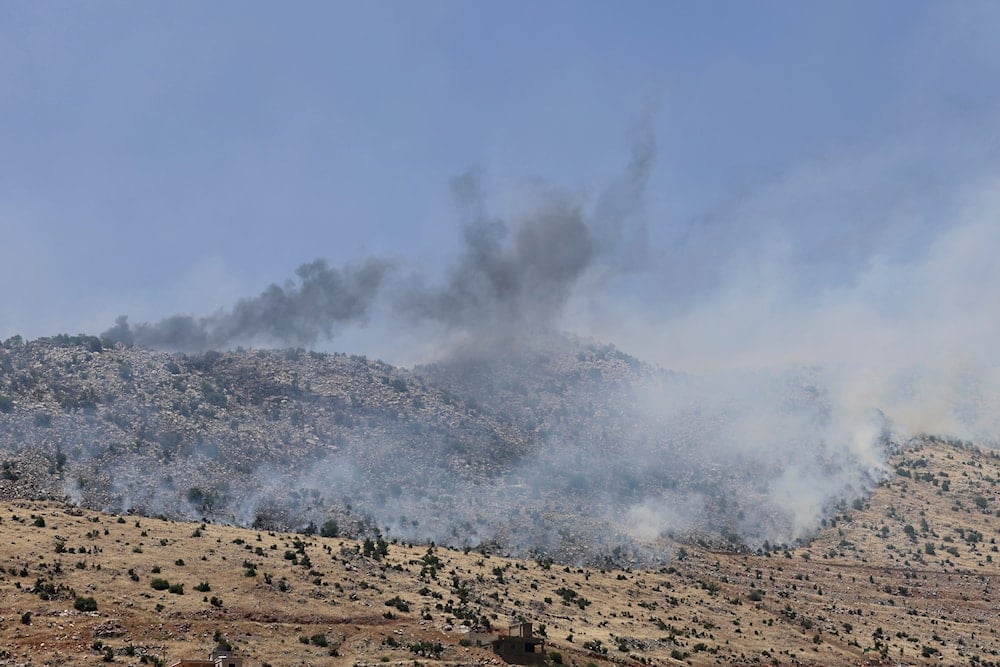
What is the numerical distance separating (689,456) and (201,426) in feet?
250

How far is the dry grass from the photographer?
74.2 m

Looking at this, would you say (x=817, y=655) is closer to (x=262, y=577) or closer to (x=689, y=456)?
(x=262, y=577)

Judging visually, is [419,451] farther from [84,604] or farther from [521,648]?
[84,604]

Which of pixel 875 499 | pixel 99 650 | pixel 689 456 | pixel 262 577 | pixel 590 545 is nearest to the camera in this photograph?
pixel 99 650

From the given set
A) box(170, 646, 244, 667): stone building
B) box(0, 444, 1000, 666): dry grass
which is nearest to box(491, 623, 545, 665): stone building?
box(0, 444, 1000, 666): dry grass

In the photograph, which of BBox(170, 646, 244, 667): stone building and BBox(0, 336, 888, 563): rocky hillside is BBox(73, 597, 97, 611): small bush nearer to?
BBox(170, 646, 244, 667): stone building

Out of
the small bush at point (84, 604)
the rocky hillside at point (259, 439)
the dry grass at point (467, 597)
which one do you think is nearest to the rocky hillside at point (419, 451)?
the rocky hillside at point (259, 439)

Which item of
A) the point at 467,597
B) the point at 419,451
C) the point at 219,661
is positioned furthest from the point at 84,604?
the point at 419,451

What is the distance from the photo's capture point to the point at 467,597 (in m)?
93.5

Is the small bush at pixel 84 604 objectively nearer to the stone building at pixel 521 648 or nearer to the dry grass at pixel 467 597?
the dry grass at pixel 467 597

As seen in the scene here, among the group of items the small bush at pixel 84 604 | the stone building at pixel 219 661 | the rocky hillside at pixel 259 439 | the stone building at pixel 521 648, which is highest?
the rocky hillside at pixel 259 439

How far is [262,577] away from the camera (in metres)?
86.7

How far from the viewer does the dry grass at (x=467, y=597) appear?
243ft

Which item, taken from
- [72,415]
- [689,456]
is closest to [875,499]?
[689,456]
